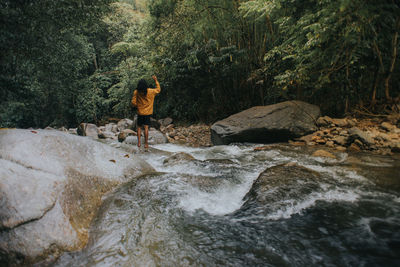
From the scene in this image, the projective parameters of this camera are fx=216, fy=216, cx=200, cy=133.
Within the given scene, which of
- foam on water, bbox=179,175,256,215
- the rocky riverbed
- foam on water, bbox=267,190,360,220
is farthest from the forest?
foam on water, bbox=179,175,256,215

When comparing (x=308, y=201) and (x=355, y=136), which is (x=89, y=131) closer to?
(x=308, y=201)

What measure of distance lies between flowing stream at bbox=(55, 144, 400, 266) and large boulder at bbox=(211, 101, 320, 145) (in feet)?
7.15

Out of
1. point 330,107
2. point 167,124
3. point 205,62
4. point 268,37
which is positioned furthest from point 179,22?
point 330,107

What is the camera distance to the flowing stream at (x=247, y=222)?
69.2 inches

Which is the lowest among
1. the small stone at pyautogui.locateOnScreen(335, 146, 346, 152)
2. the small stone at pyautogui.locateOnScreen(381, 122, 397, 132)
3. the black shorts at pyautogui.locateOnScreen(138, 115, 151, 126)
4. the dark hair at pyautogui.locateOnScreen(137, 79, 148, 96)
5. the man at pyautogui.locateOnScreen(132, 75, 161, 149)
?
the small stone at pyautogui.locateOnScreen(335, 146, 346, 152)

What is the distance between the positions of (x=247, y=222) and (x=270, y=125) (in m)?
3.89

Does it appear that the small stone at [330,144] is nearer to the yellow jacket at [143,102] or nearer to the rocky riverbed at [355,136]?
the rocky riverbed at [355,136]

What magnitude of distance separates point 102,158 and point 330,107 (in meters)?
6.41

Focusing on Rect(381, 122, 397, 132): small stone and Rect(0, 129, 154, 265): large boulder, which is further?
Rect(381, 122, 397, 132): small stone

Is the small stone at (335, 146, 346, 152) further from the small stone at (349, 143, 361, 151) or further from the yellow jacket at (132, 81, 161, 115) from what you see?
the yellow jacket at (132, 81, 161, 115)

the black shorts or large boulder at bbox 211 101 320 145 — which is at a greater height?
the black shorts

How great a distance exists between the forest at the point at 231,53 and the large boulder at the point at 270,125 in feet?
2.66

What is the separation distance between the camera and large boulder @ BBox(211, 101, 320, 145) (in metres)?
5.61

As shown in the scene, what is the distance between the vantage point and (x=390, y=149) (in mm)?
4070
